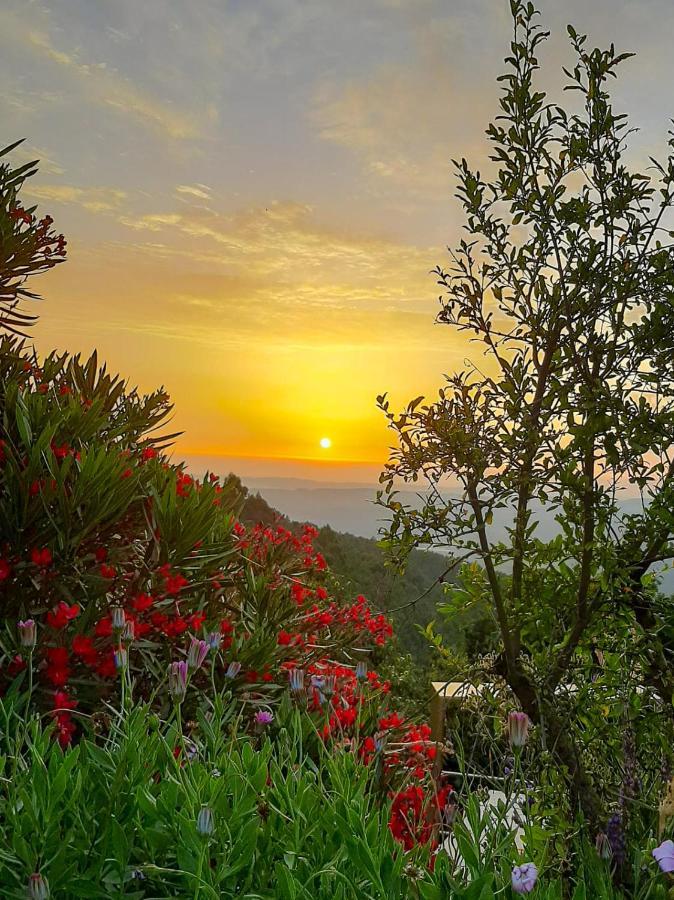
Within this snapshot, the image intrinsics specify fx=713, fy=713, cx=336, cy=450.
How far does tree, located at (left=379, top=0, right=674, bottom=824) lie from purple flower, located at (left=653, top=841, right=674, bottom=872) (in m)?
1.06

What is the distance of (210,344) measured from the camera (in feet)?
20.3

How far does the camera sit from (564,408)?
82.0 inches

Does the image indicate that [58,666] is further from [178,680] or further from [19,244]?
[19,244]

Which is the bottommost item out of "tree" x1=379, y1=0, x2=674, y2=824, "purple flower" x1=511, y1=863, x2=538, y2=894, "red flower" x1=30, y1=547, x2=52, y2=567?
"purple flower" x1=511, y1=863, x2=538, y2=894

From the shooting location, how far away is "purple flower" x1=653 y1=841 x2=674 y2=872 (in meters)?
0.99

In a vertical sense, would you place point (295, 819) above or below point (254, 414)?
below

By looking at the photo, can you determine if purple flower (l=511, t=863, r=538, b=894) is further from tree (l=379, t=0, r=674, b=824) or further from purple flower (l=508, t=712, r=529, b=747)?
tree (l=379, t=0, r=674, b=824)

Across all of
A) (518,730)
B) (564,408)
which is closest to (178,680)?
(518,730)

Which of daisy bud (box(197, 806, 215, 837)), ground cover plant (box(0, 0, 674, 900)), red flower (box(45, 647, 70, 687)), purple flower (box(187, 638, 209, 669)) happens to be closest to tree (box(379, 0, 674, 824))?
ground cover plant (box(0, 0, 674, 900))

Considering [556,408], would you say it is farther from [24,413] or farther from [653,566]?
[24,413]

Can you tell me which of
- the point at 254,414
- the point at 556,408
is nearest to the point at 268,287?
the point at 254,414

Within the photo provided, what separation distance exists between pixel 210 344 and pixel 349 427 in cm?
146

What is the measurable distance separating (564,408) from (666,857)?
51.0 inches

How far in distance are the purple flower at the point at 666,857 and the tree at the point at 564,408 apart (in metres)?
1.06
